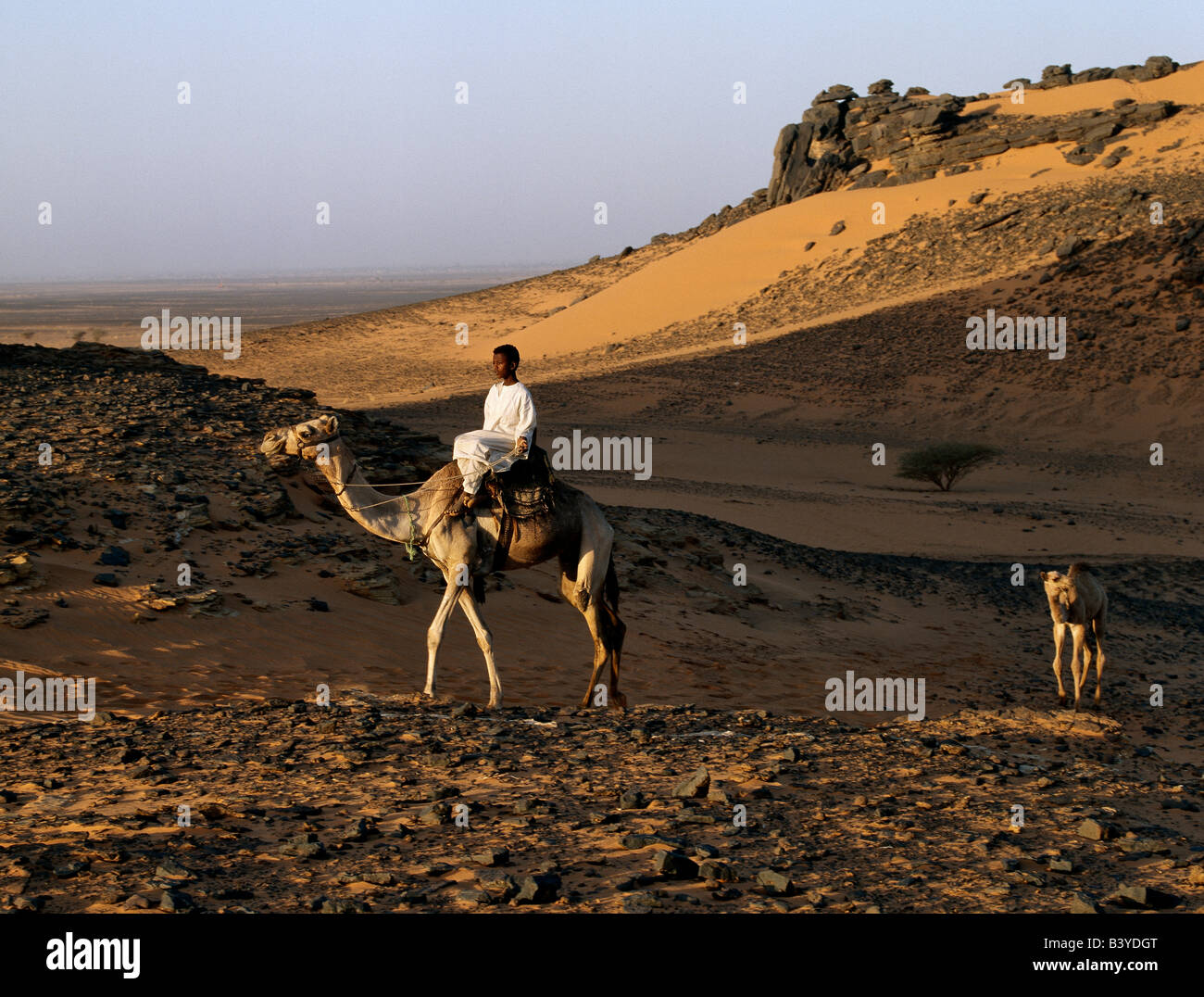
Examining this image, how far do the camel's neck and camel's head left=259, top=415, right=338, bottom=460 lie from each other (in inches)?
8.7

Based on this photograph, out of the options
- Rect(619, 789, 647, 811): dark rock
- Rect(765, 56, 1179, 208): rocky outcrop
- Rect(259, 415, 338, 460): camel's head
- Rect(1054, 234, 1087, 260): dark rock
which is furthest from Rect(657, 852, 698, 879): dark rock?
Rect(765, 56, 1179, 208): rocky outcrop

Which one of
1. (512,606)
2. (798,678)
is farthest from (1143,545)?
(512,606)

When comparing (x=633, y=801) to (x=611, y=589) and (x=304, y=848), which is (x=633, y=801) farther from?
(x=611, y=589)

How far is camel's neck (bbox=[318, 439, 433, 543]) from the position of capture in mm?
10016

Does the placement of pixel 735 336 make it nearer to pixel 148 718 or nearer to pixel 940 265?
pixel 940 265

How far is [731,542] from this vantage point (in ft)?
65.1

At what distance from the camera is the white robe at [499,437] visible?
32.7ft

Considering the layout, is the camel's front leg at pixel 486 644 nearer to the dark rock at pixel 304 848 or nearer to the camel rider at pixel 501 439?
the camel rider at pixel 501 439

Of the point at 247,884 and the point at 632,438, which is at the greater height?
the point at 632,438

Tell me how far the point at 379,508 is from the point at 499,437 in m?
1.19

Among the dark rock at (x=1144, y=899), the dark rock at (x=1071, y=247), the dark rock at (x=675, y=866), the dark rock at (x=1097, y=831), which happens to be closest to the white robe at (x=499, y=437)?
the dark rock at (x=675, y=866)

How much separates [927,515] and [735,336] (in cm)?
2669

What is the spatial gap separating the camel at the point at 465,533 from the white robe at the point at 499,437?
0.24 m

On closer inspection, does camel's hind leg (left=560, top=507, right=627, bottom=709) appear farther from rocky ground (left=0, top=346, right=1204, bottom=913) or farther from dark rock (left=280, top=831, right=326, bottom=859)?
dark rock (left=280, top=831, right=326, bottom=859)
